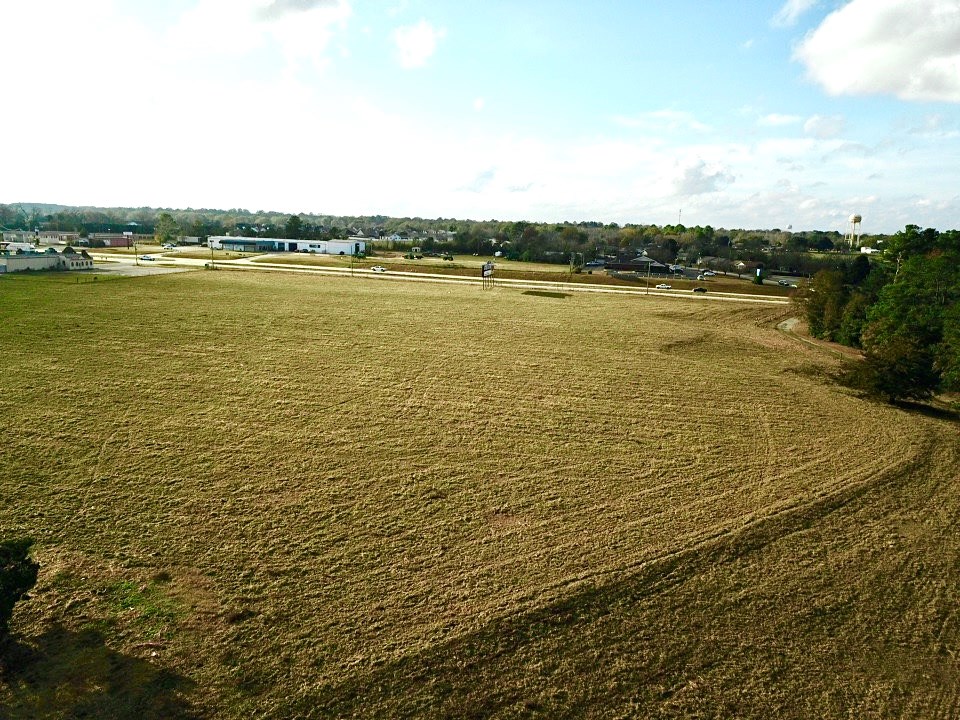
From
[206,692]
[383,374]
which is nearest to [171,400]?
[383,374]

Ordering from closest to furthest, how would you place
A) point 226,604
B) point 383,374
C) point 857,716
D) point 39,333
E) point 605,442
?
1. point 857,716
2. point 226,604
3. point 605,442
4. point 383,374
5. point 39,333

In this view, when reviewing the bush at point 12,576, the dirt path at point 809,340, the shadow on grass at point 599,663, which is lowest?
the shadow on grass at point 599,663

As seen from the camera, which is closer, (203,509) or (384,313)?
(203,509)

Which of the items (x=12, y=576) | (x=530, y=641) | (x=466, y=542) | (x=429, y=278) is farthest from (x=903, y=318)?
(x=429, y=278)

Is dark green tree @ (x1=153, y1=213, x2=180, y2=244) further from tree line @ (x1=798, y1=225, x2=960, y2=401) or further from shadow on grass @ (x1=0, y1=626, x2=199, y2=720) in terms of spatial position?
shadow on grass @ (x1=0, y1=626, x2=199, y2=720)

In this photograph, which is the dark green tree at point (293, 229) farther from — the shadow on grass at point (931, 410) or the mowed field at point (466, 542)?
the shadow on grass at point (931, 410)

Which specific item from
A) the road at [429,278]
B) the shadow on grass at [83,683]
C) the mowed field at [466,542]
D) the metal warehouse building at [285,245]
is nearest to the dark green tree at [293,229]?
the metal warehouse building at [285,245]

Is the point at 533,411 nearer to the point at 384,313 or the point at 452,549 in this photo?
the point at 452,549
